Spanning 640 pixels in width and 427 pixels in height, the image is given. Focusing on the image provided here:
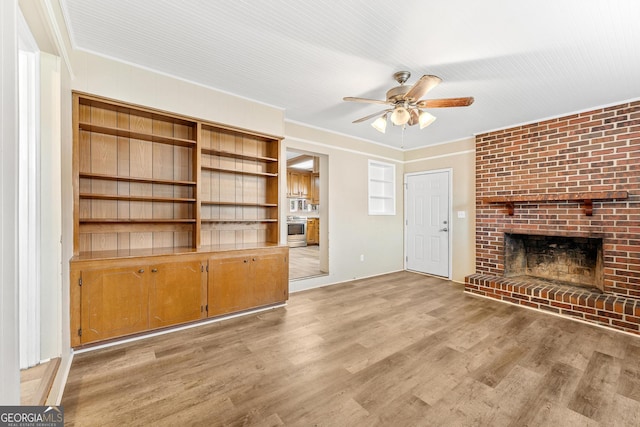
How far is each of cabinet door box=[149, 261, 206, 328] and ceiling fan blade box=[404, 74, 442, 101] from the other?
2590mm

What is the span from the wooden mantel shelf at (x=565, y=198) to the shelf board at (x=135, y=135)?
4235 mm

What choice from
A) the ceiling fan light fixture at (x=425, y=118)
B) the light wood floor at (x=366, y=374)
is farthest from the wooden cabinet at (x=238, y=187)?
the ceiling fan light fixture at (x=425, y=118)

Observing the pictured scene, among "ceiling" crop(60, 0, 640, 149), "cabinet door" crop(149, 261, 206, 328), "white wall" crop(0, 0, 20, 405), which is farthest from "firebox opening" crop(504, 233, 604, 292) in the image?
"white wall" crop(0, 0, 20, 405)

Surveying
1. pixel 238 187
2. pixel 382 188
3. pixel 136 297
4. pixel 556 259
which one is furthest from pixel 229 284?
pixel 556 259

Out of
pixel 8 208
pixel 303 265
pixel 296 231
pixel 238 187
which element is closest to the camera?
pixel 8 208

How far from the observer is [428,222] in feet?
17.5

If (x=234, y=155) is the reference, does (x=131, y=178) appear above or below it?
below

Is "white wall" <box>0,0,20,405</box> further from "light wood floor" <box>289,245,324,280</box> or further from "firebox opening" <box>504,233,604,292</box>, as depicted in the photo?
"firebox opening" <box>504,233,604,292</box>

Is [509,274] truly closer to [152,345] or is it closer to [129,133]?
[152,345]

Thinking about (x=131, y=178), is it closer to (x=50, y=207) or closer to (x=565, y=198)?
(x=50, y=207)

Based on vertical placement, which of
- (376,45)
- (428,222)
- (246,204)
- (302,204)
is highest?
(376,45)

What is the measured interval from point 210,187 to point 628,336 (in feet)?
15.3

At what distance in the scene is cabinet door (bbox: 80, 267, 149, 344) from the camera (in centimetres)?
231

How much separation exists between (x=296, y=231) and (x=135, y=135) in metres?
6.23
